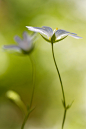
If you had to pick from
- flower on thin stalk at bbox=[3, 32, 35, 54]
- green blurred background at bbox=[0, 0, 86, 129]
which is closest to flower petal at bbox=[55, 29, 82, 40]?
flower on thin stalk at bbox=[3, 32, 35, 54]

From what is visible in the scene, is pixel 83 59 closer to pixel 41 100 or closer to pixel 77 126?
pixel 41 100

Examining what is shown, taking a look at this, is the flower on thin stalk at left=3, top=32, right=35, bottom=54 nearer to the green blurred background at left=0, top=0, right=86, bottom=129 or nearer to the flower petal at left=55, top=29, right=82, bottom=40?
the flower petal at left=55, top=29, right=82, bottom=40

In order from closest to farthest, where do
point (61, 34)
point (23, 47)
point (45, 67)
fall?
point (61, 34)
point (23, 47)
point (45, 67)

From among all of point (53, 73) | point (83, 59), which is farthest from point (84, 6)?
point (53, 73)

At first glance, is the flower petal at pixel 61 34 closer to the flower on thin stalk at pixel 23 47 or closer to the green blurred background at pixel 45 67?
the flower on thin stalk at pixel 23 47

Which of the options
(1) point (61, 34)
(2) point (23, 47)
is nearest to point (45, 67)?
(2) point (23, 47)

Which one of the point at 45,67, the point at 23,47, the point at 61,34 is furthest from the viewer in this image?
the point at 45,67

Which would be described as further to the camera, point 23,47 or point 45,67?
point 45,67

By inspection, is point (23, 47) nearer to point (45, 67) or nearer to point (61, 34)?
point (61, 34)
